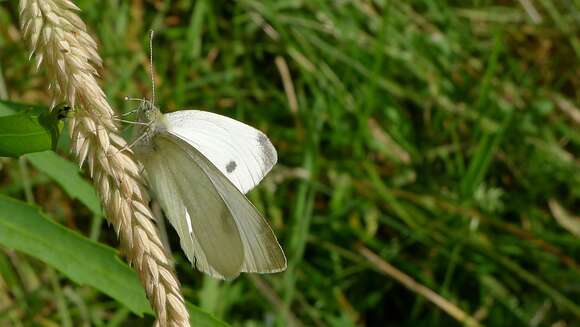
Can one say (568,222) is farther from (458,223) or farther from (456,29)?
(456,29)

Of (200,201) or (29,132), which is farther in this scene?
(200,201)

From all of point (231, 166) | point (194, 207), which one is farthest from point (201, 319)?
point (231, 166)

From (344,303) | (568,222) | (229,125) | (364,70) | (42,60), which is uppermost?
(42,60)

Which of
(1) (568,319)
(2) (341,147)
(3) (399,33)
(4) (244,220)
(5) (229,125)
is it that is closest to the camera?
(4) (244,220)

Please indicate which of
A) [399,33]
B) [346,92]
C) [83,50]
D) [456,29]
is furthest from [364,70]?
[83,50]

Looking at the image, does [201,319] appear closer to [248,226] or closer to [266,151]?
[248,226]

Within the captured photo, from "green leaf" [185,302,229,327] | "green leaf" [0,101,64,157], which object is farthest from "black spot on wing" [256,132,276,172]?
"green leaf" [0,101,64,157]
